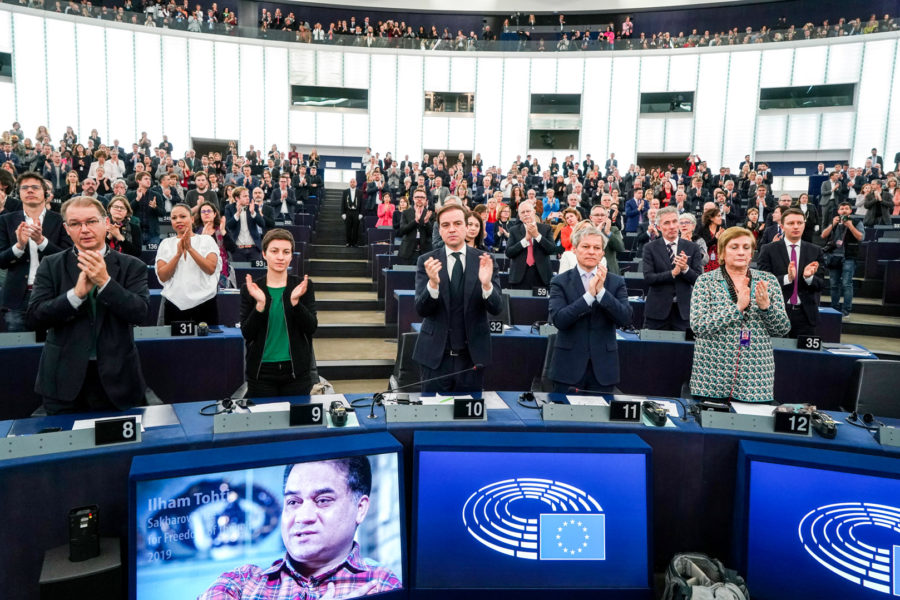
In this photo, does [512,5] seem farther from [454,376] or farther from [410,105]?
[454,376]

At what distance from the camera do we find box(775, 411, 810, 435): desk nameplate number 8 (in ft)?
7.02

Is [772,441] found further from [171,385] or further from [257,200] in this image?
[257,200]

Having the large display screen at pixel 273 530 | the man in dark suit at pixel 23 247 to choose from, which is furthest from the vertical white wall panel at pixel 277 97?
the large display screen at pixel 273 530

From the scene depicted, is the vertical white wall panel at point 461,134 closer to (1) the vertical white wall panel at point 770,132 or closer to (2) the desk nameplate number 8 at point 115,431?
(1) the vertical white wall panel at point 770,132

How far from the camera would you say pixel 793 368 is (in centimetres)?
394

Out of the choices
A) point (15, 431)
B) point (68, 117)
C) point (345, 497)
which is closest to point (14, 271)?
point (15, 431)

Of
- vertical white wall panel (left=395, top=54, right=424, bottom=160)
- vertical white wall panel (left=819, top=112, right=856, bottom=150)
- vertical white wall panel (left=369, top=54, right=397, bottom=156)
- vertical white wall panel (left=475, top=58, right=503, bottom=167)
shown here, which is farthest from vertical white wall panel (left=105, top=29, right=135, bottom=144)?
vertical white wall panel (left=819, top=112, right=856, bottom=150)

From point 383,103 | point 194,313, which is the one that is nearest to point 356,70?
point 383,103

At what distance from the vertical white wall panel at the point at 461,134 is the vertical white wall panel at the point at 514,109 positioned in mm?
1016

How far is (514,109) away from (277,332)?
18.4 metres

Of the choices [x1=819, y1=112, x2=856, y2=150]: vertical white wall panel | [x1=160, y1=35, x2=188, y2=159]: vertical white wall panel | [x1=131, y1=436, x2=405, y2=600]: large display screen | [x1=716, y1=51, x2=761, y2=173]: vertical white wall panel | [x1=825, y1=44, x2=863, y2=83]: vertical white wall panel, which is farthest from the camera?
[x1=716, y1=51, x2=761, y2=173]: vertical white wall panel

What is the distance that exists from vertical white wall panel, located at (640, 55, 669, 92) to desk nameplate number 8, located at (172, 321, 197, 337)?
1841 centimetres

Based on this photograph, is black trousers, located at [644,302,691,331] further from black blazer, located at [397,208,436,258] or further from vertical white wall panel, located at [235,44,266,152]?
vertical white wall panel, located at [235,44,266,152]

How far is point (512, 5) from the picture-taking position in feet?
70.3
